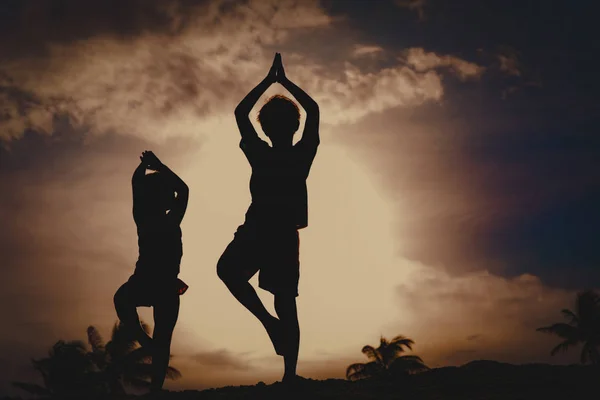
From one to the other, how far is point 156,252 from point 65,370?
38.2 m

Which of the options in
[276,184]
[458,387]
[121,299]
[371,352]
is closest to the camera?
[276,184]

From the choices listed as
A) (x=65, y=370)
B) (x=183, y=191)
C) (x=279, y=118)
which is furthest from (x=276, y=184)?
(x=65, y=370)

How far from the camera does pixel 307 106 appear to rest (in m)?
5.48

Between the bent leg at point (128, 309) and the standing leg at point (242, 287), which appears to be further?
the bent leg at point (128, 309)

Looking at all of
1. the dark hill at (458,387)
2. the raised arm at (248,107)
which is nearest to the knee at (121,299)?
the dark hill at (458,387)

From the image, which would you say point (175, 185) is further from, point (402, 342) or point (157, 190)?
point (402, 342)

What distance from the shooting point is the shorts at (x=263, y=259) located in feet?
17.3

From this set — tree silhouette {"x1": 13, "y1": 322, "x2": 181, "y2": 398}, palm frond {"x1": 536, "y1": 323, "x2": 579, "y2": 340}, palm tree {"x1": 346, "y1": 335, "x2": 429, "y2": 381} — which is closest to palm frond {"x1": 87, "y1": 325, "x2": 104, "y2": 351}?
tree silhouette {"x1": 13, "y1": 322, "x2": 181, "y2": 398}

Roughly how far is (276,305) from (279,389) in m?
0.74

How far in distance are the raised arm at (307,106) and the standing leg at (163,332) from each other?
2.39 meters

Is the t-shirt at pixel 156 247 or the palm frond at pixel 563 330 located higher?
the palm frond at pixel 563 330

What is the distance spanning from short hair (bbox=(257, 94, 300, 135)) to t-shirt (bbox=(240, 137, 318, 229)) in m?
0.20

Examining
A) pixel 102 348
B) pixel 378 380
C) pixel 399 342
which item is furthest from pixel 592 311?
pixel 378 380

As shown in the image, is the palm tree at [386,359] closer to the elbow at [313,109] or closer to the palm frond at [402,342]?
the palm frond at [402,342]
